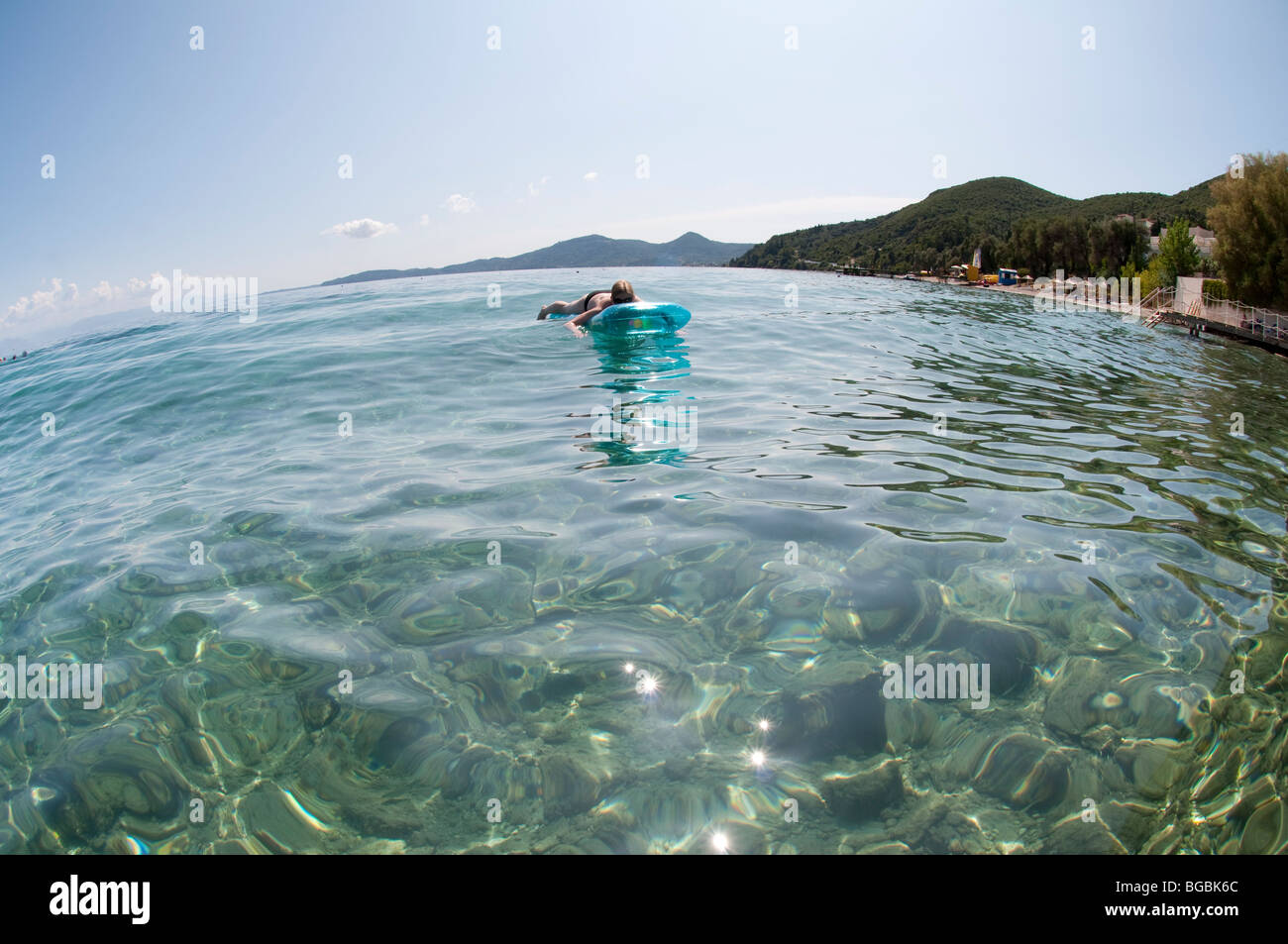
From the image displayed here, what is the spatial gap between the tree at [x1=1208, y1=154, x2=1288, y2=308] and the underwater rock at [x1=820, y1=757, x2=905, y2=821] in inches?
1335

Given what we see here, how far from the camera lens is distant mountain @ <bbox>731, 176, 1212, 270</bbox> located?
3137 inches

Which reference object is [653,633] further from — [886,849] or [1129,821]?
[1129,821]

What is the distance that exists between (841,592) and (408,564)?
113 inches

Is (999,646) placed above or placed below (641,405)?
below

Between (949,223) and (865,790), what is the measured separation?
112076 mm

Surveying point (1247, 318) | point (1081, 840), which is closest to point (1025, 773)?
point (1081, 840)

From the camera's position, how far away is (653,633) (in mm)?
3490

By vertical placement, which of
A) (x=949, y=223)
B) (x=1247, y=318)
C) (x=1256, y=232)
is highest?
(x=949, y=223)

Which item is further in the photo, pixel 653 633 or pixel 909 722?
pixel 653 633

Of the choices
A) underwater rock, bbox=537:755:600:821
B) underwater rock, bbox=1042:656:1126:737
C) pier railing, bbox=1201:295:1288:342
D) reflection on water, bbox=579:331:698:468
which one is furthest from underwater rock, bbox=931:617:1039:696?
pier railing, bbox=1201:295:1288:342

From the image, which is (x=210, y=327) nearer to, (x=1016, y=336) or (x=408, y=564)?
(x=408, y=564)

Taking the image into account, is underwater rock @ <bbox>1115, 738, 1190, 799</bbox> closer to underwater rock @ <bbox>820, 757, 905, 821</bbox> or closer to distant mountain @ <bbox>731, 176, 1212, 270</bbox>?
underwater rock @ <bbox>820, 757, 905, 821</bbox>
